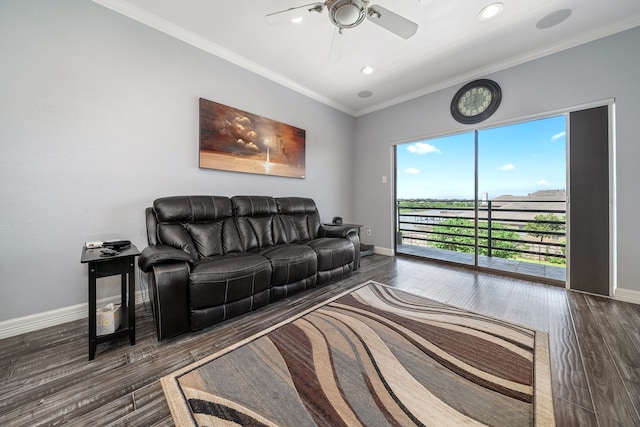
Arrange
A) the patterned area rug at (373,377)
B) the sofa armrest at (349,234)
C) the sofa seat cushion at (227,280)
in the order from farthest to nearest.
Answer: the sofa armrest at (349,234) < the sofa seat cushion at (227,280) < the patterned area rug at (373,377)

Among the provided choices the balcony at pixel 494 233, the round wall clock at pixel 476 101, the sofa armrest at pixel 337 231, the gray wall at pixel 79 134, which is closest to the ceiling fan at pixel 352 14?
the gray wall at pixel 79 134

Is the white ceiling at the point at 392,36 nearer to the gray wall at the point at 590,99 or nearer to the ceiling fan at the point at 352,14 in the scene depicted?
the gray wall at the point at 590,99

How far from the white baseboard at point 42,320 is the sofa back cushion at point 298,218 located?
1.93 metres

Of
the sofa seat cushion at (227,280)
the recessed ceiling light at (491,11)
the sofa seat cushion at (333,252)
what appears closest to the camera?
the sofa seat cushion at (227,280)

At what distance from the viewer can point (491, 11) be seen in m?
2.11

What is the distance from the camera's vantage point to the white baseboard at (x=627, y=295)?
7.30 feet

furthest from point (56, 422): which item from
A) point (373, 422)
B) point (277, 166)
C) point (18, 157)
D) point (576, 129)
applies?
point (576, 129)

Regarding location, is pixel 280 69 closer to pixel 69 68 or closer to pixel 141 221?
pixel 69 68

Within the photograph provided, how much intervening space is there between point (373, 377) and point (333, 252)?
1.45m

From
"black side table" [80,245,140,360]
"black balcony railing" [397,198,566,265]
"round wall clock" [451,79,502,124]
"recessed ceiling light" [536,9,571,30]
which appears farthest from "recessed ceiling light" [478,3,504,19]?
"black side table" [80,245,140,360]

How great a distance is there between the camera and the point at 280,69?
10.2 feet

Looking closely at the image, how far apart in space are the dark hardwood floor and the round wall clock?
2.36 m

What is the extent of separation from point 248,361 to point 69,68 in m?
2.70

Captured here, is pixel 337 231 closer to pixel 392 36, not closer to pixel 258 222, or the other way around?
pixel 258 222
